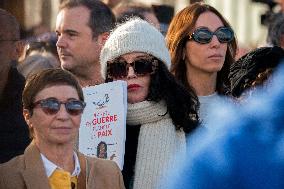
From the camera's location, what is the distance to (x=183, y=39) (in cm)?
539

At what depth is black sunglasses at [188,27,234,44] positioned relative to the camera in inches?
208

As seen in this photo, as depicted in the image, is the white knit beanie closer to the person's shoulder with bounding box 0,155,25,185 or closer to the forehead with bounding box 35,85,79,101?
the forehead with bounding box 35,85,79,101

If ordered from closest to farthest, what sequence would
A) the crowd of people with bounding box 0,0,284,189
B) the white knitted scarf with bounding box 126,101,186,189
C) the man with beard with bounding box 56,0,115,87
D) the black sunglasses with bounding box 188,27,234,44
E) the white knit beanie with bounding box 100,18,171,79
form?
1. the crowd of people with bounding box 0,0,284,189
2. the white knitted scarf with bounding box 126,101,186,189
3. the white knit beanie with bounding box 100,18,171,79
4. the black sunglasses with bounding box 188,27,234,44
5. the man with beard with bounding box 56,0,115,87

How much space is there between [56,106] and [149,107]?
0.66m

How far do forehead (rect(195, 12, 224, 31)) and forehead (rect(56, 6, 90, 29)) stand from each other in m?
0.98

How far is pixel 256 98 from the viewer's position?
6.38 feet

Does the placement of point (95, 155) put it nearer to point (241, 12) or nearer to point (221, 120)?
point (221, 120)

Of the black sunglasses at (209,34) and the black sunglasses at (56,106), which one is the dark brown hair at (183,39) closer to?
the black sunglasses at (209,34)

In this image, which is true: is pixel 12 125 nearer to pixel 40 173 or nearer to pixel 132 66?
pixel 132 66

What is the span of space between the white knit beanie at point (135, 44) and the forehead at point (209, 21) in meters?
0.53

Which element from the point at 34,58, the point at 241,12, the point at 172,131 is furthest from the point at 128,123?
the point at 241,12

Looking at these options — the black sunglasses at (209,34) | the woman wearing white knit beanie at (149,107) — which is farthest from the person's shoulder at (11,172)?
the black sunglasses at (209,34)

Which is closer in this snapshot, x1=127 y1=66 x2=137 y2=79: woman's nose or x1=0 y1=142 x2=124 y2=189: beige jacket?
x1=0 y1=142 x2=124 y2=189: beige jacket

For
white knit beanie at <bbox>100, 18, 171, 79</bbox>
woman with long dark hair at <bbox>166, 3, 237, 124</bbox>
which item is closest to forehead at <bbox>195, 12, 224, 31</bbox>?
woman with long dark hair at <bbox>166, 3, 237, 124</bbox>
